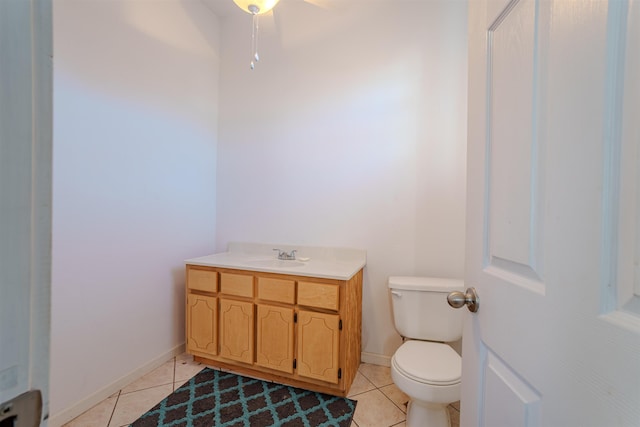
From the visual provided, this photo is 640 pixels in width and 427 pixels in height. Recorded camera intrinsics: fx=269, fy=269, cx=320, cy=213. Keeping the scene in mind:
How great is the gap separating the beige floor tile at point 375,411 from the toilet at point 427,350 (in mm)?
157

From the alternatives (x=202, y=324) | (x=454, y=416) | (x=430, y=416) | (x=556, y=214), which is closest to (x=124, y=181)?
(x=202, y=324)

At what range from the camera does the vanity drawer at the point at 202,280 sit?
1915 millimetres

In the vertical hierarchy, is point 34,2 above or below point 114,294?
above

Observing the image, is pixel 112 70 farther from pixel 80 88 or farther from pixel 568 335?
pixel 568 335

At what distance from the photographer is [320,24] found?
2.18 meters

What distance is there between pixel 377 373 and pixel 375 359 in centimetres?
12

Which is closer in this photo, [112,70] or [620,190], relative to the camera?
[620,190]

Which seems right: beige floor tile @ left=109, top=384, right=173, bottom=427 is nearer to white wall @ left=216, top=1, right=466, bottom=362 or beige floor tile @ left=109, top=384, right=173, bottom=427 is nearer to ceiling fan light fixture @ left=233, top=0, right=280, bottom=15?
white wall @ left=216, top=1, right=466, bottom=362

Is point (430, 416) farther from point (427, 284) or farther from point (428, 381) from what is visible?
point (427, 284)

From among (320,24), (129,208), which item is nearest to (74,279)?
(129,208)

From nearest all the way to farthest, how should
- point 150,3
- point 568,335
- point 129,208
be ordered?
point 568,335, point 129,208, point 150,3

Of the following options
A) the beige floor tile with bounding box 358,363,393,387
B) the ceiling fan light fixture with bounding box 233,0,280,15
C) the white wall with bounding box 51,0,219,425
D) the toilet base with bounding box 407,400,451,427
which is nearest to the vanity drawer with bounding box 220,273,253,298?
the white wall with bounding box 51,0,219,425

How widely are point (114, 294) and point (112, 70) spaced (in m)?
1.40

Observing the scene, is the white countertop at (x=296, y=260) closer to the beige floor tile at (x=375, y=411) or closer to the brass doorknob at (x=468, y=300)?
the beige floor tile at (x=375, y=411)
